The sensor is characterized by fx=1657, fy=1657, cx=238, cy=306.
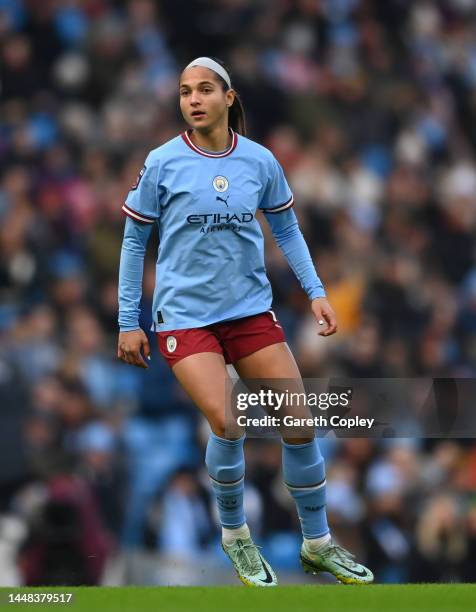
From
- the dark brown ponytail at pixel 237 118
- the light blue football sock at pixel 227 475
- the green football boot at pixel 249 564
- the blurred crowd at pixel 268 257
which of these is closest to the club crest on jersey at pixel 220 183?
the dark brown ponytail at pixel 237 118

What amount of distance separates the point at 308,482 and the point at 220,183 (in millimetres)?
1393

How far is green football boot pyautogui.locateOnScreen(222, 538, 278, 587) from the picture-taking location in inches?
290

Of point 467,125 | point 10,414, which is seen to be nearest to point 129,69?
point 467,125

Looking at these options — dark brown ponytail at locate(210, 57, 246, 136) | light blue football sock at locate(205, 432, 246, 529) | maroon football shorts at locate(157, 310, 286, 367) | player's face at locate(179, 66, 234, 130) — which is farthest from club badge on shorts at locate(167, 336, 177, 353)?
dark brown ponytail at locate(210, 57, 246, 136)

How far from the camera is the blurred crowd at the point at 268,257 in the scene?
11242mm

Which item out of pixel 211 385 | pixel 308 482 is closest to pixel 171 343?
pixel 211 385

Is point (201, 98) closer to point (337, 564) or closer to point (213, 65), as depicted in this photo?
point (213, 65)

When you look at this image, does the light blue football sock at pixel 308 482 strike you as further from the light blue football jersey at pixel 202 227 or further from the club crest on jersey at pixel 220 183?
the club crest on jersey at pixel 220 183

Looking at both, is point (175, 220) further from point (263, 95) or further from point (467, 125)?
point (467, 125)

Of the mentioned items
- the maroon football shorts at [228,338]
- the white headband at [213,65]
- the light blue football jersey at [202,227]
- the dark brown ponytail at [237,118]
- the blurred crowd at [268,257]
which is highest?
the white headband at [213,65]

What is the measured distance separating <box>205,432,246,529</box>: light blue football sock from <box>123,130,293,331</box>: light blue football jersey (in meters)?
0.55

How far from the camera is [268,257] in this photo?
44.2 feet

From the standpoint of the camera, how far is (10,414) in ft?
37.7

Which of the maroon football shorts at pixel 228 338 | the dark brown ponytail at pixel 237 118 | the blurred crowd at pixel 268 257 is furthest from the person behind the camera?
the blurred crowd at pixel 268 257
